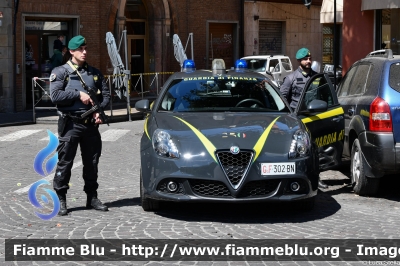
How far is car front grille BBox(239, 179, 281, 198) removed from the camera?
7.89 m

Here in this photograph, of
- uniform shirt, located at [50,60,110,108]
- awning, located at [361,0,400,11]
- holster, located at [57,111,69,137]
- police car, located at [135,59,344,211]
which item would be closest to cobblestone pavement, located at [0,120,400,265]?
police car, located at [135,59,344,211]

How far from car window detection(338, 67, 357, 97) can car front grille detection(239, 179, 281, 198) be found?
325 cm

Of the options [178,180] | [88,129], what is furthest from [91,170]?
[178,180]

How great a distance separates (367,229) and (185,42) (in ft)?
79.5

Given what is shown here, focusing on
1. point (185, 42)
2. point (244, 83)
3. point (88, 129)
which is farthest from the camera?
point (185, 42)

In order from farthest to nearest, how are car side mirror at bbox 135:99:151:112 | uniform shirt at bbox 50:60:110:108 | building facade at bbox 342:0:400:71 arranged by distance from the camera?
1. building facade at bbox 342:0:400:71
2. car side mirror at bbox 135:99:151:112
3. uniform shirt at bbox 50:60:110:108

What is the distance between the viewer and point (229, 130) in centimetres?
819

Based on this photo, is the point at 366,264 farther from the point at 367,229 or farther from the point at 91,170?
the point at 91,170

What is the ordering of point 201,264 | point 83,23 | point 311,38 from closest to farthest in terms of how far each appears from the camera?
point 201,264
point 83,23
point 311,38

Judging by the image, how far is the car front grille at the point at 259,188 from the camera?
7.89 metres

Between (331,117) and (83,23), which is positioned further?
(83,23)

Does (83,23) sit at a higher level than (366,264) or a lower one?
higher

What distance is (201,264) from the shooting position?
6.25 meters
